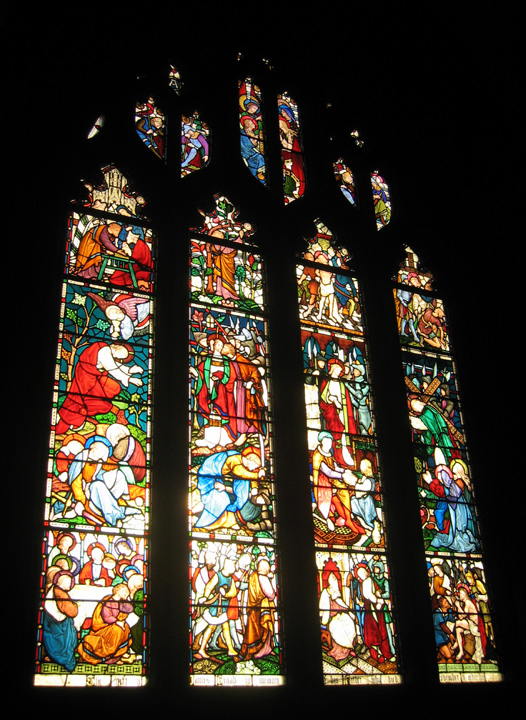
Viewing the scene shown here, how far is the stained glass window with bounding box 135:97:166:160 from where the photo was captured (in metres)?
5.84

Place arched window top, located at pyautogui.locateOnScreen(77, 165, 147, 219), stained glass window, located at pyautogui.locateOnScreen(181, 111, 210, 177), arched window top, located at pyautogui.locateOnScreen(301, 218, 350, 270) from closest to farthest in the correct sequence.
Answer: arched window top, located at pyautogui.locateOnScreen(77, 165, 147, 219)
stained glass window, located at pyautogui.locateOnScreen(181, 111, 210, 177)
arched window top, located at pyautogui.locateOnScreen(301, 218, 350, 270)

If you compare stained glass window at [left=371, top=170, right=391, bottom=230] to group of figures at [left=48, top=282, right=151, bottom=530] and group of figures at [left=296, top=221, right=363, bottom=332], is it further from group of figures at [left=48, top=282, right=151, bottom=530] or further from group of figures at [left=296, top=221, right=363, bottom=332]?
group of figures at [left=48, top=282, right=151, bottom=530]

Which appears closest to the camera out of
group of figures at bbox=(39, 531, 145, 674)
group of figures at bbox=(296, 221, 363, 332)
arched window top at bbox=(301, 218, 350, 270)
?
group of figures at bbox=(39, 531, 145, 674)

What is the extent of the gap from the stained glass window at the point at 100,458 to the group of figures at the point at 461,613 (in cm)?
191

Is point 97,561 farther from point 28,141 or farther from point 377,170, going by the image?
point 377,170

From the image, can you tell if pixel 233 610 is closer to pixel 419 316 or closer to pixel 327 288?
pixel 327 288

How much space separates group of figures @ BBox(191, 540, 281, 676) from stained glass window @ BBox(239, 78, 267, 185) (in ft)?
9.38

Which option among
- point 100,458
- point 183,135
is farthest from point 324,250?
point 100,458

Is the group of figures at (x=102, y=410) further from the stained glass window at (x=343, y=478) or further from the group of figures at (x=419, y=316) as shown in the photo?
the group of figures at (x=419, y=316)

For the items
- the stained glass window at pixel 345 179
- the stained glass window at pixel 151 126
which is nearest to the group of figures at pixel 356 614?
the stained glass window at pixel 345 179

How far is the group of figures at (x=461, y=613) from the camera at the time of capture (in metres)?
5.09

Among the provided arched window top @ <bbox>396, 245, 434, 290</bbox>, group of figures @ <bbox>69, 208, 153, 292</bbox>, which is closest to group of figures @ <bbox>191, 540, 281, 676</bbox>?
group of figures @ <bbox>69, 208, 153, 292</bbox>

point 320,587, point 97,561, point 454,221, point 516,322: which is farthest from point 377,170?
point 97,561

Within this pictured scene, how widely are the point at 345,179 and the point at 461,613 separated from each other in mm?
3411
